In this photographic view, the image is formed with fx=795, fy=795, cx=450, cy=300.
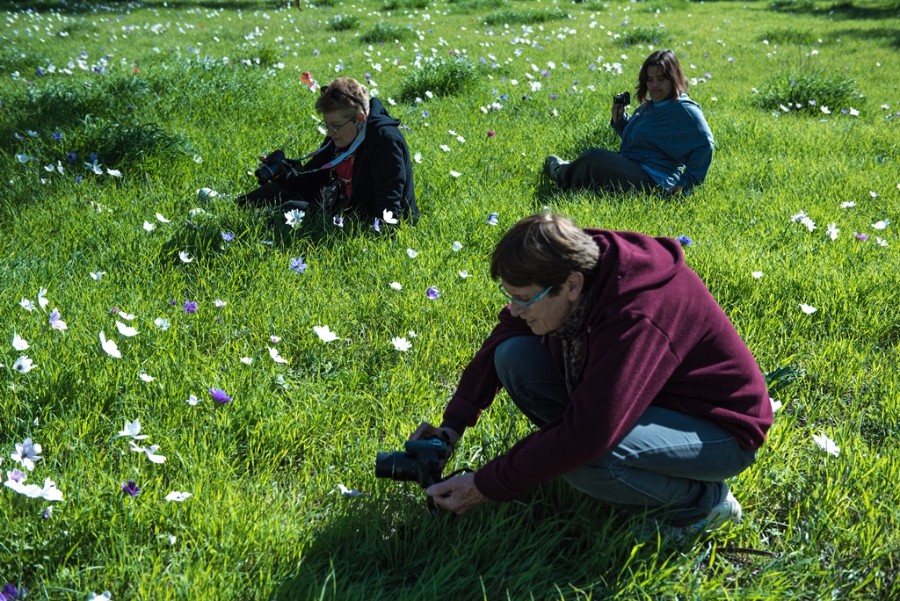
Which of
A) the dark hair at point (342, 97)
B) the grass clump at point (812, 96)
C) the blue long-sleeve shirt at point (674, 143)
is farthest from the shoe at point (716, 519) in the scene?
the grass clump at point (812, 96)

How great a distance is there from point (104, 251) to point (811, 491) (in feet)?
9.84

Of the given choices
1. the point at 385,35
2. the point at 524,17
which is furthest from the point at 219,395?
the point at 524,17

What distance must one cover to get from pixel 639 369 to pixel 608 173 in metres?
3.00

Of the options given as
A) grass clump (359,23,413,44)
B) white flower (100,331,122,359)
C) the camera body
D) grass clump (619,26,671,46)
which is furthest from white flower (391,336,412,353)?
grass clump (619,26,671,46)

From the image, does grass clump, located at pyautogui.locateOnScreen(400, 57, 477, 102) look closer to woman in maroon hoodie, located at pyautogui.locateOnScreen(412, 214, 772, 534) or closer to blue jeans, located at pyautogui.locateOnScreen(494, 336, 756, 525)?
woman in maroon hoodie, located at pyautogui.locateOnScreen(412, 214, 772, 534)

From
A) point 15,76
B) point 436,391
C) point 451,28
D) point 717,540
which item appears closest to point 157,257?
point 436,391

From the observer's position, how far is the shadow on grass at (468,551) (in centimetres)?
189

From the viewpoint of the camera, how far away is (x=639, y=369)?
1753 mm

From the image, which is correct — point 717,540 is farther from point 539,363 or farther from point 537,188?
point 537,188

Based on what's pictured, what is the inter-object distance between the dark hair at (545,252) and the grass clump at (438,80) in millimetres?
5054

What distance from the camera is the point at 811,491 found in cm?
225

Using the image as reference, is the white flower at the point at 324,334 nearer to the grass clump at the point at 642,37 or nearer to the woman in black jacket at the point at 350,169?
the woman in black jacket at the point at 350,169

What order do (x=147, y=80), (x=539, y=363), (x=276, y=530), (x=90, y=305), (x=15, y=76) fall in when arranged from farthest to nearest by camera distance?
(x=15, y=76) → (x=147, y=80) → (x=90, y=305) → (x=539, y=363) → (x=276, y=530)

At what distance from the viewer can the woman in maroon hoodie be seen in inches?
69.9
